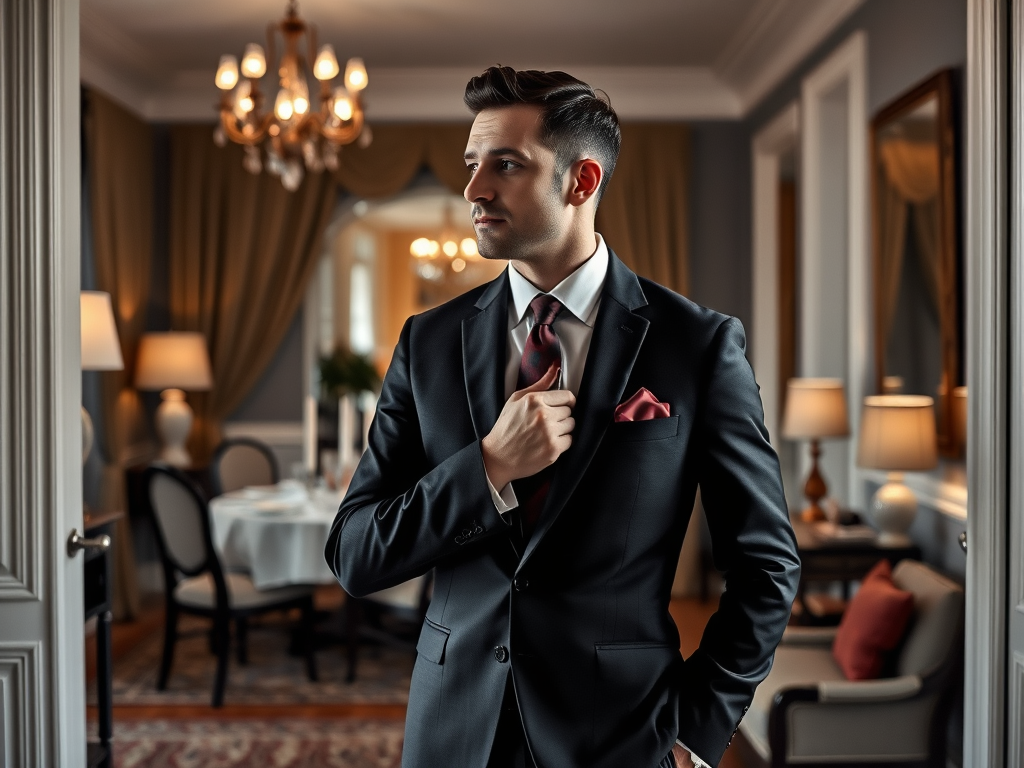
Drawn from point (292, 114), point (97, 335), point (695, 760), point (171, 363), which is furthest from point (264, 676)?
point (695, 760)

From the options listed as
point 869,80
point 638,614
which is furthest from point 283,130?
point 638,614

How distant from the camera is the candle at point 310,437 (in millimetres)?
5238

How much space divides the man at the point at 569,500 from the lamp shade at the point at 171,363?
457 cm

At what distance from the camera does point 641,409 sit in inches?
52.5

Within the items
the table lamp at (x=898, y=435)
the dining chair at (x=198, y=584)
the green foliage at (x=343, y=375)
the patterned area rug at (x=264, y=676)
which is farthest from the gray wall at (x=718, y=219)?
the dining chair at (x=198, y=584)

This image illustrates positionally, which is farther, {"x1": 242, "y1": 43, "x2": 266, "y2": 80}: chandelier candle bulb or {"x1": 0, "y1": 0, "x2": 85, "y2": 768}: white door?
{"x1": 242, "y1": 43, "x2": 266, "y2": 80}: chandelier candle bulb

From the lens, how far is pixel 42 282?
1.94m

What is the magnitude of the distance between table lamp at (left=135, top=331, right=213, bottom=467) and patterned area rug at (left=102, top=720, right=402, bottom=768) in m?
2.27

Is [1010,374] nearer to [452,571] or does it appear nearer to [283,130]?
[452,571]

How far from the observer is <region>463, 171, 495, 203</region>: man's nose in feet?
4.28

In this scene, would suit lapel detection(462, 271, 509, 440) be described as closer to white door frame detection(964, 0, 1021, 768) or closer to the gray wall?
white door frame detection(964, 0, 1021, 768)

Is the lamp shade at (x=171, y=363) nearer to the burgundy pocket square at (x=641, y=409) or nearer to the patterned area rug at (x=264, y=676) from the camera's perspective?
the patterned area rug at (x=264, y=676)

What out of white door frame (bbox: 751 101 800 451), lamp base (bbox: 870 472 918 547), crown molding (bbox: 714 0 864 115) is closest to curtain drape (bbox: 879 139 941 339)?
lamp base (bbox: 870 472 918 547)

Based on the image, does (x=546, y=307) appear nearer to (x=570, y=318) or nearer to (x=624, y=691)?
(x=570, y=318)
